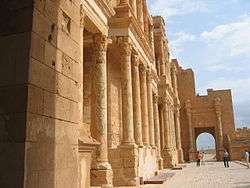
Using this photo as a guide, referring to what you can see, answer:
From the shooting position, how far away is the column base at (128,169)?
13938 millimetres

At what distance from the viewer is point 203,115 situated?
45250 millimetres

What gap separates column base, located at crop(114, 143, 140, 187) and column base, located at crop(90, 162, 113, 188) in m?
2.45

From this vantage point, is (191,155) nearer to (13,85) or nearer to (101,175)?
(101,175)

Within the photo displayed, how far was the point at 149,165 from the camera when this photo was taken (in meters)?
18.1

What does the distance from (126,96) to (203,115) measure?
106 feet

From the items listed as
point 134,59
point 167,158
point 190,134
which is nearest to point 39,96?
point 134,59

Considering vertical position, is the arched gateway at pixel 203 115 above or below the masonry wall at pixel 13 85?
above

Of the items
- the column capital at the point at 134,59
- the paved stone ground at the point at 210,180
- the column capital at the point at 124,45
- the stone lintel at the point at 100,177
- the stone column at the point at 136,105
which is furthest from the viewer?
the column capital at the point at 134,59

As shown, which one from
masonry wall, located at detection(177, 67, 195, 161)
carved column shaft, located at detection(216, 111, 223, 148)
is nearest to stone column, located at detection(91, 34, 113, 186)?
carved column shaft, located at detection(216, 111, 223, 148)

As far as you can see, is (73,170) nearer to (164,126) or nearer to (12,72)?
(12,72)

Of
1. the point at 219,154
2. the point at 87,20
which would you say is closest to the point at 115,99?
the point at 87,20

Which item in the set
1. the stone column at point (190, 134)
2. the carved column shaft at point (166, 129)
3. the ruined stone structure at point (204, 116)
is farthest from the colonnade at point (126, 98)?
the ruined stone structure at point (204, 116)

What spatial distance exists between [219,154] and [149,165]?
85.2 feet

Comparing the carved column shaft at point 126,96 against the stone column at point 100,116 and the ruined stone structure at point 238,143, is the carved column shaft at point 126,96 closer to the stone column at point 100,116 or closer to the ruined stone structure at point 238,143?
the stone column at point 100,116
